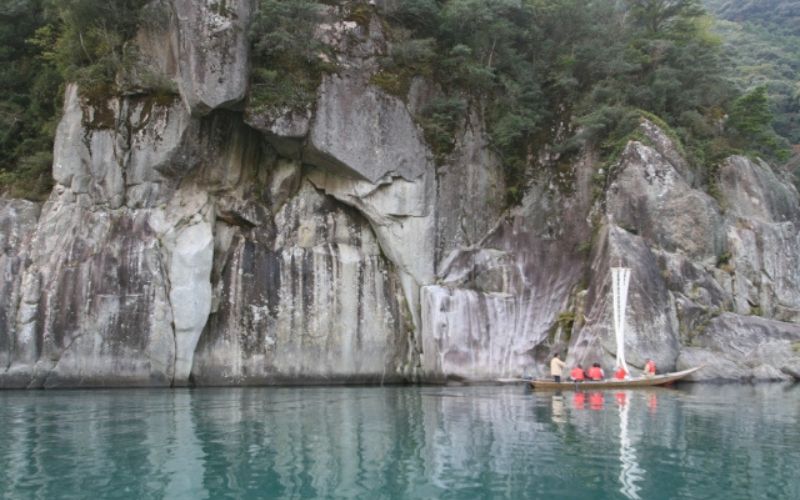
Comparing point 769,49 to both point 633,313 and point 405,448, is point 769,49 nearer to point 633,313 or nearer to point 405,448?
point 633,313

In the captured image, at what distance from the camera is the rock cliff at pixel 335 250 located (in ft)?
76.5

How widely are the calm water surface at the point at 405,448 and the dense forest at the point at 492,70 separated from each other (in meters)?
12.0

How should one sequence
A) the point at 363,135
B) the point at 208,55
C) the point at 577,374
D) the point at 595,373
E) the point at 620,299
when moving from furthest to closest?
1. the point at 363,135
2. the point at 208,55
3. the point at 620,299
4. the point at 595,373
5. the point at 577,374

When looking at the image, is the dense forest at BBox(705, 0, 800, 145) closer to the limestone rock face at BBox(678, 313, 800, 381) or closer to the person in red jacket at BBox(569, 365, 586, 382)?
the limestone rock face at BBox(678, 313, 800, 381)

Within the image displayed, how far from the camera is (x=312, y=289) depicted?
81.9 ft

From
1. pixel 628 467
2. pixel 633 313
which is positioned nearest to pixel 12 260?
pixel 633 313

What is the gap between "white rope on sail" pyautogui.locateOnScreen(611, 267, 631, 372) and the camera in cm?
2200

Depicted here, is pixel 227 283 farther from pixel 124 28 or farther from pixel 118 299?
pixel 124 28

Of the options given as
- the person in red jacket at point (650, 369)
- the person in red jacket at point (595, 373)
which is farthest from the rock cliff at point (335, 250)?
the person in red jacket at point (595, 373)

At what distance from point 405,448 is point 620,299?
43.9 ft

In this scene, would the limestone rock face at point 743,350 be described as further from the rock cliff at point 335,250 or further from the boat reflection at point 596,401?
the boat reflection at point 596,401

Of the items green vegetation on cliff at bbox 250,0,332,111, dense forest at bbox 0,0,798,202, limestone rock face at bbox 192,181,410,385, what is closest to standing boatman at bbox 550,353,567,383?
limestone rock face at bbox 192,181,410,385

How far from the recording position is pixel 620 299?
22.2 metres

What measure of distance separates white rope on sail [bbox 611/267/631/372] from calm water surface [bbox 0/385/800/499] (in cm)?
426
